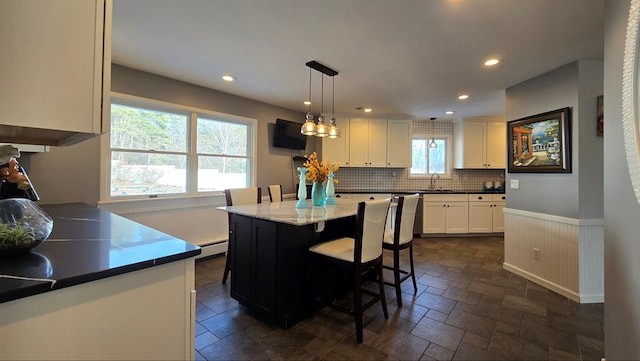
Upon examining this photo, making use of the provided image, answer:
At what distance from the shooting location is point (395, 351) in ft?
5.92

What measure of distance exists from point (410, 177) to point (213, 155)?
13.0ft

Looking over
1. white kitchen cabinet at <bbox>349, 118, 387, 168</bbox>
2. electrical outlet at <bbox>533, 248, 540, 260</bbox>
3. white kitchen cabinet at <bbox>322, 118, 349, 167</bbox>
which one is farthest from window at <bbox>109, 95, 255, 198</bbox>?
electrical outlet at <bbox>533, 248, 540, 260</bbox>

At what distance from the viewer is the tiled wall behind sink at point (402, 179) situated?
5473 millimetres

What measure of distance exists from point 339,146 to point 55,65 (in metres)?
4.53

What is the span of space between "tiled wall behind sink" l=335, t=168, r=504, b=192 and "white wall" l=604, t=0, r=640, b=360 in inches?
163

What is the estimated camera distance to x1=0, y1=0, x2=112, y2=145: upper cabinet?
69 centimetres

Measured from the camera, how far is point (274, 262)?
2.06 m

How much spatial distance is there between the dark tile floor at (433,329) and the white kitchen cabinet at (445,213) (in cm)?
207

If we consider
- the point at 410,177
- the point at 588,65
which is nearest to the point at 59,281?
the point at 588,65

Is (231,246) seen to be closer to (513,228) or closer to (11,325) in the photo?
(11,325)

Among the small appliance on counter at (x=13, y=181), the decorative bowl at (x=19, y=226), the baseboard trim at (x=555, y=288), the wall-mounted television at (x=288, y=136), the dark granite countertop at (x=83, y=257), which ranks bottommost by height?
the baseboard trim at (x=555, y=288)

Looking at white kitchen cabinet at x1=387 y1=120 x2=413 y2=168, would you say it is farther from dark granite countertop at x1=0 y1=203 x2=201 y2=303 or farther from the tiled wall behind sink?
dark granite countertop at x1=0 y1=203 x2=201 y2=303

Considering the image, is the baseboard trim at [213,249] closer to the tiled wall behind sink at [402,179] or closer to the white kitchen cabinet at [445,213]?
the tiled wall behind sink at [402,179]

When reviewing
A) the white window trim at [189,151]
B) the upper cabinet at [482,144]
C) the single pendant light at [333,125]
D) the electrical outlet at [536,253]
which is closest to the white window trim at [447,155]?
the upper cabinet at [482,144]
